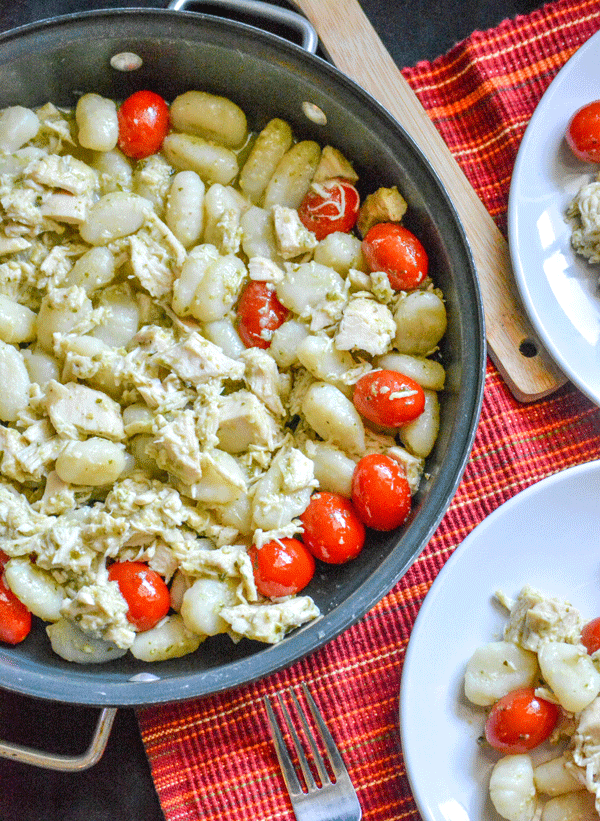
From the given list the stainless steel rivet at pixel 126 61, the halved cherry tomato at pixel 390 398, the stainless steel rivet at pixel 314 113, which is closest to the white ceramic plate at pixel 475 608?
the halved cherry tomato at pixel 390 398

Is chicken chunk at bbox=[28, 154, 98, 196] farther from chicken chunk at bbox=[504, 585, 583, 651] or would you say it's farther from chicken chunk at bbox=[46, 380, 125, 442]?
chicken chunk at bbox=[504, 585, 583, 651]

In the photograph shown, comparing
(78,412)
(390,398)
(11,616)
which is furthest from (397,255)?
(11,616)

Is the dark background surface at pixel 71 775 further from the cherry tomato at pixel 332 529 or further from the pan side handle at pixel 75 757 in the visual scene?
the cherry tomato at pixel 332 529

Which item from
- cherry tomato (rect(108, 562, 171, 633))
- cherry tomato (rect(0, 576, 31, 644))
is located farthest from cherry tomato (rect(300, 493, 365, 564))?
cherry tomato (rect(0, 576, 31, 644))

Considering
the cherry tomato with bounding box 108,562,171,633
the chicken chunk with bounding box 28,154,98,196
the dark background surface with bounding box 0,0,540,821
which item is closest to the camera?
the cherry tomato with bounding box 108,562,171,633

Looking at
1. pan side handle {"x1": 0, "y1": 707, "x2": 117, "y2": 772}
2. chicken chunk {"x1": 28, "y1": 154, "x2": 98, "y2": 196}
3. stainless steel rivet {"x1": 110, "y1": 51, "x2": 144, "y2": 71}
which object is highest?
stainless steel rivet {"x1": 110, "y1": 51, "x2": 144, "y2": 71}

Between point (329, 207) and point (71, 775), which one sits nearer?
point (329, 207)

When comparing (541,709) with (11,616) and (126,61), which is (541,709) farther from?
(126,61)
